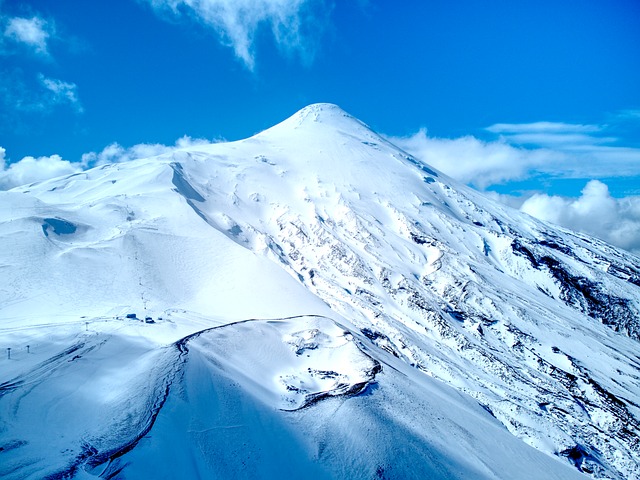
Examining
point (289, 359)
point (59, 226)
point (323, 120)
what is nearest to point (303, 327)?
point (289, 359)

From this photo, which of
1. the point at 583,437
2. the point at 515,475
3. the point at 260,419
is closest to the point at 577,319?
the point at 583,437

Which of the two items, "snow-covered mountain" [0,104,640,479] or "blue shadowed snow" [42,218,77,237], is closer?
"snow-covered mountain" [0,104,640,479]

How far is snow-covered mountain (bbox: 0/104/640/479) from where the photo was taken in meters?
20.9

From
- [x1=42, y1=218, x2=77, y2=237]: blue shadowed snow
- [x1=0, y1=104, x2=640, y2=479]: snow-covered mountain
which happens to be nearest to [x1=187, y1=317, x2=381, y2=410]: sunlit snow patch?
[x1=0, y1=104, x2=640, y2=479]: snow-covered mountain

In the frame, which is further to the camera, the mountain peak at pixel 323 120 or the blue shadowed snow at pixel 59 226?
the mountain peak at pixel 323 120

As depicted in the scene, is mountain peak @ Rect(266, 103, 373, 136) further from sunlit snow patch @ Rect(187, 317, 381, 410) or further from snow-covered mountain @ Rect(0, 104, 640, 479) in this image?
sunlit snow patch @ Rect(187, 317, 381, 410)

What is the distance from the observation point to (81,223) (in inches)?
2355

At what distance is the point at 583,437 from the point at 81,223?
259 feet

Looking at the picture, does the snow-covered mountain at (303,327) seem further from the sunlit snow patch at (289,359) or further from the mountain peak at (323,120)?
the mountain peak at (323,120)

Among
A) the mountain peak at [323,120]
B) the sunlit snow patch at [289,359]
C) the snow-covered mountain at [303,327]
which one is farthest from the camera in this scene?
the mountain peak at [323,120]

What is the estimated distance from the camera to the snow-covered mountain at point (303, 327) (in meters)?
20.9

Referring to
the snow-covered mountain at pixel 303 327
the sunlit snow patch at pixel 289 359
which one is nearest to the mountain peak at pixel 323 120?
the snow-covered mountain at pixel 303 327

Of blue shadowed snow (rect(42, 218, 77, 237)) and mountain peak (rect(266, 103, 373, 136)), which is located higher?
mountain peak (rect(266, 103, 373, 136))

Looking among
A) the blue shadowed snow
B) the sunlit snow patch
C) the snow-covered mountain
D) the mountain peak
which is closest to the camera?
the snow-covered mountain
